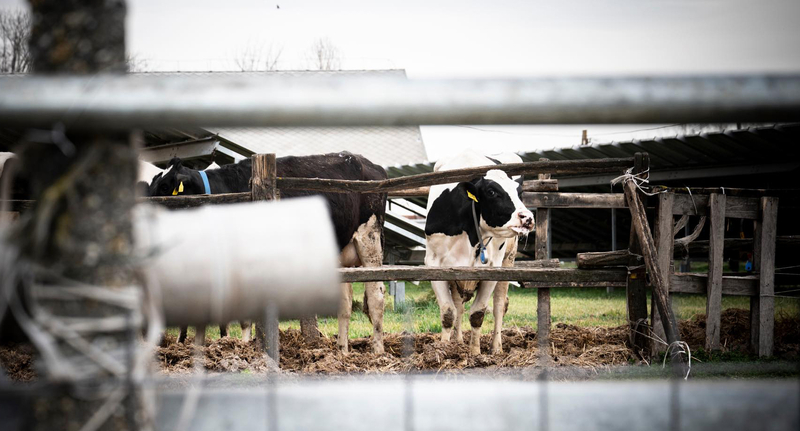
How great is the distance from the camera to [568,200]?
20.7 feet

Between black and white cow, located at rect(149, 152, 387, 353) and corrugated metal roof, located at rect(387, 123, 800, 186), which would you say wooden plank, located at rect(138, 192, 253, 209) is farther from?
corrugated metal roof, located at rect(387, 123, 800, 186)

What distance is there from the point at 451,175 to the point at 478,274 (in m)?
0.98

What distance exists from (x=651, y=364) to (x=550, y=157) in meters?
7.99

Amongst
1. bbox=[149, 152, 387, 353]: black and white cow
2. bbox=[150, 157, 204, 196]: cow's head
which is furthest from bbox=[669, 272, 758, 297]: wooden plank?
bbox=[150, 157, 204, 196]: cow's head

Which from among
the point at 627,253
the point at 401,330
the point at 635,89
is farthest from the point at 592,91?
the point at 401,330

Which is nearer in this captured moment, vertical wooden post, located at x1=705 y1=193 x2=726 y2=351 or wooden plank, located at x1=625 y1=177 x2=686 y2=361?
wooden plank, located at x1=625 y1=177 x2=686 y2=361

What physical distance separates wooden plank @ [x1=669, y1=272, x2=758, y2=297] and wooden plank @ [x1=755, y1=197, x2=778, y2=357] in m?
0.08

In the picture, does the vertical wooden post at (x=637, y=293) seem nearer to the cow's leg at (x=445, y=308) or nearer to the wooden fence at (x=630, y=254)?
the wooden fence at (x=630, y=254)

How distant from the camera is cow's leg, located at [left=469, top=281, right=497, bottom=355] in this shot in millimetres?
6312

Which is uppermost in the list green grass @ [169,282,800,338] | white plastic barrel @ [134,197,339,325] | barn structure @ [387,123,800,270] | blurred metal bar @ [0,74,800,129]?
barn structure @ [387,123,800,270]

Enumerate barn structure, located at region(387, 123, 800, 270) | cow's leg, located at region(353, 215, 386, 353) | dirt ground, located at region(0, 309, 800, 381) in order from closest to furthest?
dirt ground, located at region(0, 309, 800, 381) < cow's leg, located at region(353, 215, 386, 353) < barn structure, located at region(387, 123, 800, 270)

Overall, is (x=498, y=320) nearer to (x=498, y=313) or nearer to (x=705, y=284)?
(x=498, y=313)

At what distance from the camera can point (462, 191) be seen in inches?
269

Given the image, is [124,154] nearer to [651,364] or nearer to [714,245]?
[651,364]
